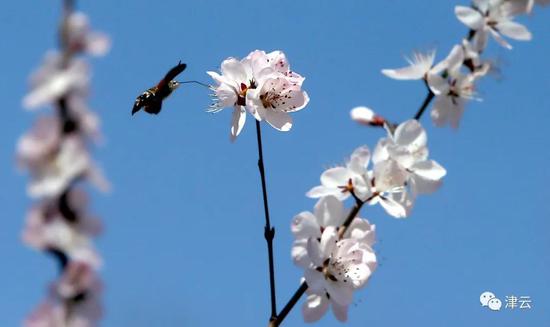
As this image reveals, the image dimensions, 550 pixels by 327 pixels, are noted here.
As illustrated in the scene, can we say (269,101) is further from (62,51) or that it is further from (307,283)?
(62,51)

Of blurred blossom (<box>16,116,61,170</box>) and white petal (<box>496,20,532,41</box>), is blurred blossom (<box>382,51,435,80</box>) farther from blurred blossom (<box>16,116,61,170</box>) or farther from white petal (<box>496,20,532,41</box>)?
blurred blossom (<box>16,116,61,170</box>)

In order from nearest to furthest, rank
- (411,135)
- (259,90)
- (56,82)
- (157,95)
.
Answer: (56,82)
(411,135)
(157,95)
(259,90)

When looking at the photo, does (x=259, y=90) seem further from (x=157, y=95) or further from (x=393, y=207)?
(x=393, y=207)

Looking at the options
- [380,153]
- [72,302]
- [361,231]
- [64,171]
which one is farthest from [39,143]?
[361,231]

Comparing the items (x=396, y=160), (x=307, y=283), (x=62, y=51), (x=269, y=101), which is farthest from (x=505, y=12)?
(x=62, y=51)

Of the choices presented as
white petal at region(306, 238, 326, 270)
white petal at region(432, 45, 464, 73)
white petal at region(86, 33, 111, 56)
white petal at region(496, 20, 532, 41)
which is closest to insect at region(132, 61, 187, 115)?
white petal at region(306, 238, 326, 270)

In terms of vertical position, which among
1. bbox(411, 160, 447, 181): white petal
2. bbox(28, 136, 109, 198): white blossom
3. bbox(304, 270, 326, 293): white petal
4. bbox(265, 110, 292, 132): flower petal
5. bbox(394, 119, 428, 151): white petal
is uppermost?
bbox(265, 110, 292, 132): flower petal
